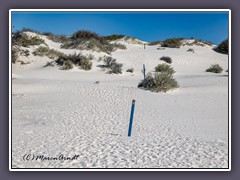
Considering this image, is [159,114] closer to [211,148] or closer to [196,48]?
[211,148]

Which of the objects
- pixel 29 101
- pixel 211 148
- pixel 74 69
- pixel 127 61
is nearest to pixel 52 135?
pixel 211 148

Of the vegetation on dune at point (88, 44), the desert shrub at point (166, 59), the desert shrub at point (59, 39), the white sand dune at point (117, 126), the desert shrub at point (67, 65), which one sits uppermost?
the desert shrub at point (59, 39)

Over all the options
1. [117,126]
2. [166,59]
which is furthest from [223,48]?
[117,126]

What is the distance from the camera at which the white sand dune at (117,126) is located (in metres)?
5.38

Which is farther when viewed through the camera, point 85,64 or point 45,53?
point 45,53

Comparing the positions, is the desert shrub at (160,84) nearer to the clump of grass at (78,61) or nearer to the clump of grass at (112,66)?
the clump of grass at (112,66)

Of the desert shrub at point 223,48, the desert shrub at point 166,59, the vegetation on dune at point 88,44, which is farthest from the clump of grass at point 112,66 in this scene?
the desert shrub at point 223,48

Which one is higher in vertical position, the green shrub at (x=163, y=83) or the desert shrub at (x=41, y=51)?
the desert shrub at (x=41, y=51)

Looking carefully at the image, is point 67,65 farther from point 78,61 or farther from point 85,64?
point 85,64

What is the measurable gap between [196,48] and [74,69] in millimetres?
22095

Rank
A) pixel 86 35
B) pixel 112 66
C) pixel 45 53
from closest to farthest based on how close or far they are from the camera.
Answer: pixel 112 66
pixel 45 53
pixel 86 35

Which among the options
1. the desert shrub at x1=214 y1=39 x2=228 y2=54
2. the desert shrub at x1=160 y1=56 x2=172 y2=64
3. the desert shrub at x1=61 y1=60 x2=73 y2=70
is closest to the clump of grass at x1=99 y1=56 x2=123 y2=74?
the desert shrub at x1=61 y1=60 x2=73 y2=70

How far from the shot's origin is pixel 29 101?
10.9 metres

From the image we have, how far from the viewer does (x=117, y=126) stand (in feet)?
25.8
